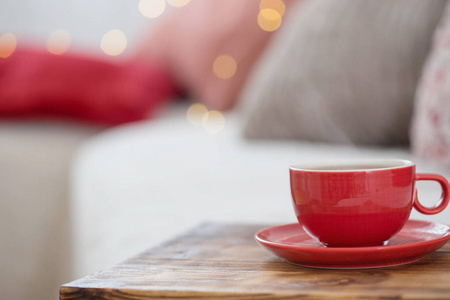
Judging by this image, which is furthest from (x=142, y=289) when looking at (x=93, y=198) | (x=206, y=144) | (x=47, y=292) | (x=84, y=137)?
(x=84, y=137)

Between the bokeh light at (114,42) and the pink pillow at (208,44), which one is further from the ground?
the bokeh light at (114,42)

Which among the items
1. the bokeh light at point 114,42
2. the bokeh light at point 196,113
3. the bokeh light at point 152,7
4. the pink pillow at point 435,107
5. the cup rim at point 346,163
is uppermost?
the bokeh light at point 152,7

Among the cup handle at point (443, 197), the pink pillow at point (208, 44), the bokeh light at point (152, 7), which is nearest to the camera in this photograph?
the cup handle at point (443, 197)

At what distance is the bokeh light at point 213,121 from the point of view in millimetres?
1616

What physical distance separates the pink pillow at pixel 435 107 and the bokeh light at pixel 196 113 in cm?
94

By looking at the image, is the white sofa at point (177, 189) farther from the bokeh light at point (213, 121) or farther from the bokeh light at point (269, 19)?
the bokeh light at point (269, 19)

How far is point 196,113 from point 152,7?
922mm

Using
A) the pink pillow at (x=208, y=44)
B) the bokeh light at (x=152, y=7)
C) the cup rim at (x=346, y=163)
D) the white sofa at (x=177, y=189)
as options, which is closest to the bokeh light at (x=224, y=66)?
the pink pillow at (x=208, y=44)

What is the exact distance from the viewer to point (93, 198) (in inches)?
46.9

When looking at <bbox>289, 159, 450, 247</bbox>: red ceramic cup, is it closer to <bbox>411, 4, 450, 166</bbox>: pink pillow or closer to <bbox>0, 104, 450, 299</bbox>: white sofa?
<bbox>0, 104, 450, 299</bbox>: white sofa

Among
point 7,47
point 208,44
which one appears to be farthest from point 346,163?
point 7,47

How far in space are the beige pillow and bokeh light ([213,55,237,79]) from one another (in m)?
0.65

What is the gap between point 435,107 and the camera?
3.07 ft

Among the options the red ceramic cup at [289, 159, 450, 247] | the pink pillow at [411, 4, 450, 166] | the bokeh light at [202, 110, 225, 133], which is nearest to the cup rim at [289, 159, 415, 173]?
the red ceramic cup at [289, 159, 450, 247]
